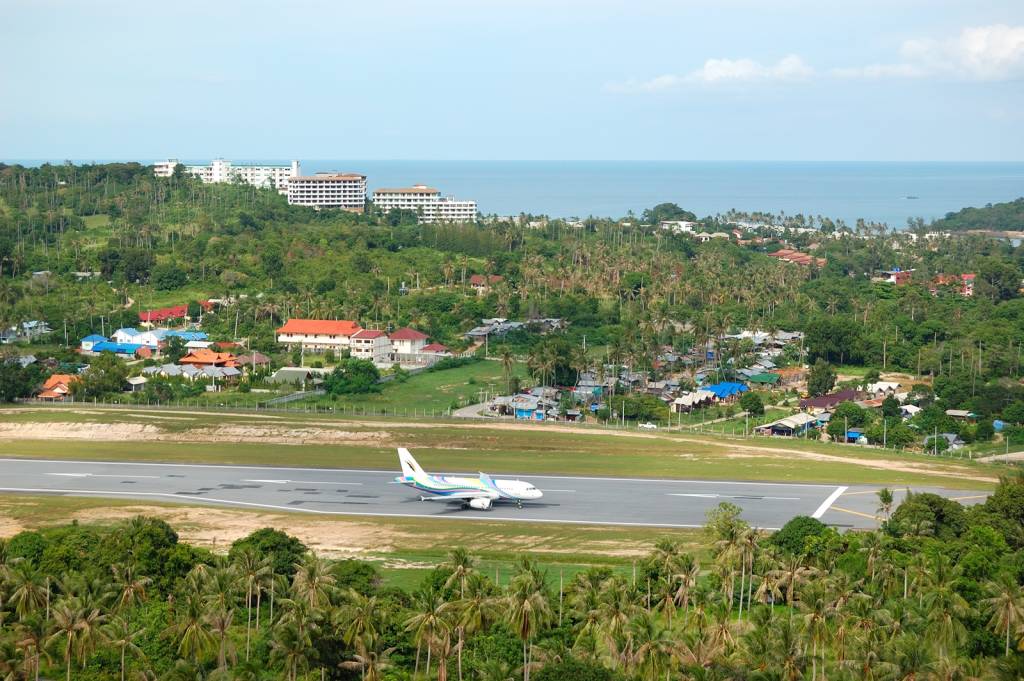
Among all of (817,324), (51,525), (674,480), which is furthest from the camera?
(817,324)

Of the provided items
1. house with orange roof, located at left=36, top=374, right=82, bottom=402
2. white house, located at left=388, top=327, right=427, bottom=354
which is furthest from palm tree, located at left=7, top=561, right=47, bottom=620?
white house, located at left=388, top=327, right=427, bottom=354

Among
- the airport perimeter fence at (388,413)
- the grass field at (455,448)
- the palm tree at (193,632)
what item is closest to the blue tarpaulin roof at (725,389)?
the airport perimeter fence at (388,413)

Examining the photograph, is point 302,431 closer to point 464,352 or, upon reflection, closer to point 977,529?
point 464,352

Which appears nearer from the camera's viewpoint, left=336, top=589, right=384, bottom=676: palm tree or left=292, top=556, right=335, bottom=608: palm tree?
left=336, top=589, right=384, bottom=676: palm tree

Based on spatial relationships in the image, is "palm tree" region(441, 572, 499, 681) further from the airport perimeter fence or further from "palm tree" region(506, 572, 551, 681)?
the airport perimeter fence

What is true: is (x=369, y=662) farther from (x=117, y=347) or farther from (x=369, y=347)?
(x=117, y=347)

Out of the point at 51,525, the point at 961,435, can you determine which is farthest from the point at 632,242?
the point at 51,525

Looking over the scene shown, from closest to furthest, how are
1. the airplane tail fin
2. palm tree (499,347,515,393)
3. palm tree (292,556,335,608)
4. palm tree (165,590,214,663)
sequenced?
palm tree (165,590,214,663) < palm tree (292,556,335,608) < the airplane tail fin < palm tree (499,347,515,393)

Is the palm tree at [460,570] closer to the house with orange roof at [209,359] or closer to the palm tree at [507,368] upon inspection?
the palm tree at [507,368]
